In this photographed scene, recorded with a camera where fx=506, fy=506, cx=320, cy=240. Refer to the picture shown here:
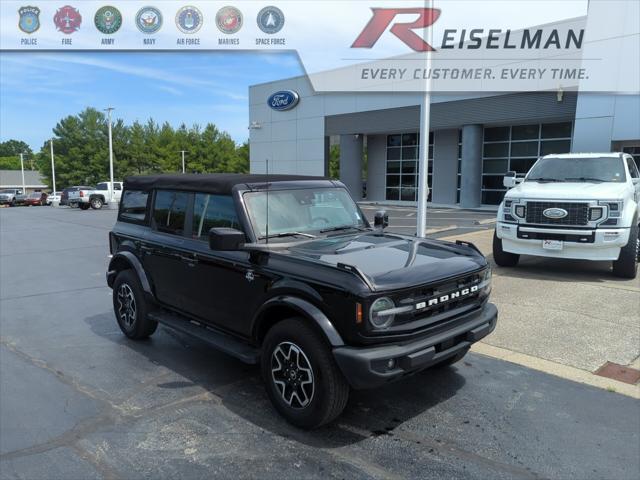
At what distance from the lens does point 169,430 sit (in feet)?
12.0

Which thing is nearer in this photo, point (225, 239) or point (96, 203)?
point (225, 239)

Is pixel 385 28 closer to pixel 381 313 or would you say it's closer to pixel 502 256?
pixel 502 256

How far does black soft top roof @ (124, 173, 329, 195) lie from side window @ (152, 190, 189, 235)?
83 millimetres

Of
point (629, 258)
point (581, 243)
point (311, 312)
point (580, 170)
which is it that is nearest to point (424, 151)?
point (580, 170)

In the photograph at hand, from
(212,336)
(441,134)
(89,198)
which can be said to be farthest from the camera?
(89,198)

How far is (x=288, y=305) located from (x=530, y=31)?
80.1ft

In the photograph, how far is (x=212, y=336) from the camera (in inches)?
174

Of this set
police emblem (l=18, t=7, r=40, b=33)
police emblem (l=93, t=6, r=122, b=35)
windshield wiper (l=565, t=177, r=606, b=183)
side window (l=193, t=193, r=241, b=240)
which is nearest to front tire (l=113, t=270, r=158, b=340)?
side window (l=193, t=193, r=241, b=240)

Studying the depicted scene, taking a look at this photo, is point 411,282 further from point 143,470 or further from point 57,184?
point 57,184

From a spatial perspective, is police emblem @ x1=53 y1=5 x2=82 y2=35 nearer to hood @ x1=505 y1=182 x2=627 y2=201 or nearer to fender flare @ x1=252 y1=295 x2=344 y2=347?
hood @ x1=505 y1=182 x2=627 y2=201

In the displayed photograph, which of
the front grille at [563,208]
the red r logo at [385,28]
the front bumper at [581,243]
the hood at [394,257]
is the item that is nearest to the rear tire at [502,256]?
the front bumper at [581,243]

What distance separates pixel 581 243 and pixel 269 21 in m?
11.8

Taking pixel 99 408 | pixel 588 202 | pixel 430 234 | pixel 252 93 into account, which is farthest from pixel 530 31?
pixel 99 408

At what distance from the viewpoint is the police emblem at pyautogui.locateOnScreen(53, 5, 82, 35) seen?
48.6ft
